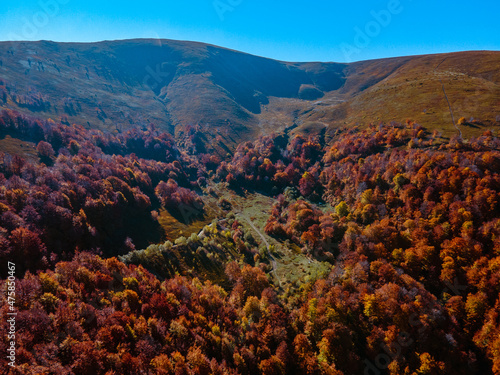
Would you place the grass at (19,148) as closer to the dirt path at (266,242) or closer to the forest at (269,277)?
the forest at (269,277)

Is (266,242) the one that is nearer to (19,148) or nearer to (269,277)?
(269,277)

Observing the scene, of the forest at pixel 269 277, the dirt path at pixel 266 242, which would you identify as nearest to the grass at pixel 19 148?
the forest at pixel 269 277

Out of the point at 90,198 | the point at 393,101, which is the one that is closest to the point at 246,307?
the point at 90,198

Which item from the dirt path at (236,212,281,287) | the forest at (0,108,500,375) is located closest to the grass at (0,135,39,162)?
the forest at (0,108,500,375)

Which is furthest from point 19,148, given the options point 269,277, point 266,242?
point 269,277

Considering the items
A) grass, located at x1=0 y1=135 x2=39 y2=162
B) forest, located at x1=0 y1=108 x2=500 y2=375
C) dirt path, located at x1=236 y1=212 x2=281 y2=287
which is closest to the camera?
forest, located at x1=0 y1=108 x2=500 y2=375

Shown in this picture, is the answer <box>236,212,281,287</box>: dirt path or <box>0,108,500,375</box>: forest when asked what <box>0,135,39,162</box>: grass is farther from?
<box>236,212,281,287</box>: dirt path

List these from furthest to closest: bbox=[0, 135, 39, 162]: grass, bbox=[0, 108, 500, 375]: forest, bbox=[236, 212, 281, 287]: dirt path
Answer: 1. bbox=[0, 135, 39, 162]: grass
2. bbox=[236, 212, 281, 287]: dirt path
3. bbox=[0, 108, 500, 375]: forest

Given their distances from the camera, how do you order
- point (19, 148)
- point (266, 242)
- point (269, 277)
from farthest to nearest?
point (19, 148), point (266, 242), point (269, 277)

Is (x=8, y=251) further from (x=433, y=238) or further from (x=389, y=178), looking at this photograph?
(x=389, y=178)
